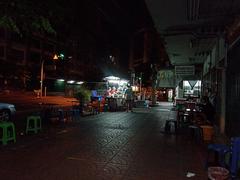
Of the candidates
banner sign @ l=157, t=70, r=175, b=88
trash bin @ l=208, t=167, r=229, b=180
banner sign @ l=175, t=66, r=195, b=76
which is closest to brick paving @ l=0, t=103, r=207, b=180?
trash bin @ l=208, t=167, r=229, b=180

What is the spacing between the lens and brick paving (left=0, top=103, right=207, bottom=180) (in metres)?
5.99

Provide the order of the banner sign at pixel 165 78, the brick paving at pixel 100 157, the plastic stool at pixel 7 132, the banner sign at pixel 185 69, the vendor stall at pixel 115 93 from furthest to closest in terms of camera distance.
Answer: the banner sign at pixel 165 78 → the vendor stall at pixel 115 93 → the banner sign at pixel 185 69 → the plastic stool at pixel 7 132 → the brick paving at pixel 100 157

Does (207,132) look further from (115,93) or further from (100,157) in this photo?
(115,93)

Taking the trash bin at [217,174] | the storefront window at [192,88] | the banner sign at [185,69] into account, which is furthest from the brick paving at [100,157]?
the storefront window at [192,88]

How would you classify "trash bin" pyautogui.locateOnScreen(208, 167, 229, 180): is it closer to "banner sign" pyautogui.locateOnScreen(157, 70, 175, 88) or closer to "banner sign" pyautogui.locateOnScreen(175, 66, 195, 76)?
"banner sign" pyautogui.locateOnScreen(175, 66, 195, 76)

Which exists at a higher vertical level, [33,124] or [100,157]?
[33,124]

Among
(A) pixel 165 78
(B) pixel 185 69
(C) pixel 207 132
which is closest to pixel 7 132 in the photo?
(C) pixel 207 132

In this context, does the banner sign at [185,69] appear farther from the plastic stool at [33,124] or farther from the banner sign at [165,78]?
the plastic stool at [33,124]

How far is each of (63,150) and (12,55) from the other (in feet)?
148

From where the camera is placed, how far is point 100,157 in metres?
7.38

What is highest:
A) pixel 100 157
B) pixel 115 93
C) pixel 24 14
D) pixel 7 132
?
pixel 24 14

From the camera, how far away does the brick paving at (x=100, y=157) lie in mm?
5988

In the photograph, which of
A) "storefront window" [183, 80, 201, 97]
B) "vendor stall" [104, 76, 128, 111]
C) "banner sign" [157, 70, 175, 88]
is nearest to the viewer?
"vendor stall" [104, 76, 128, 111]

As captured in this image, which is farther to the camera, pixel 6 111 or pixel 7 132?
pixel 6 111
